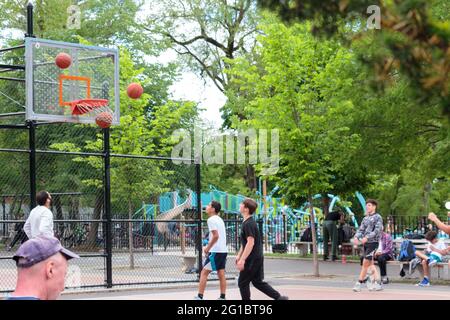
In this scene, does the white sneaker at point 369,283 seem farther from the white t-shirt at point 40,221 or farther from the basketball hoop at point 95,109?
the white t-shirt at point 40,221

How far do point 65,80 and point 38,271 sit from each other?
13.6 metres

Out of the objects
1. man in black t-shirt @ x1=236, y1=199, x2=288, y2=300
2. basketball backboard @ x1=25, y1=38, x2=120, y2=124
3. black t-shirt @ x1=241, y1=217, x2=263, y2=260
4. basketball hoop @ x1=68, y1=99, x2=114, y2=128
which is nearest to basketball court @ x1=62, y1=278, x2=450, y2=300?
man in black t-shirt @ x1=236, y1=199, x2=288, y2=300

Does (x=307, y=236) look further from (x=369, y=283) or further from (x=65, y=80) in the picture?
(x=65, y=80)

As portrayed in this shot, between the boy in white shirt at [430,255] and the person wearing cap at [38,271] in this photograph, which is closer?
the person wearing cap at [38,271]

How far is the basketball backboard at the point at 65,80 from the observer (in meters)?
16.9

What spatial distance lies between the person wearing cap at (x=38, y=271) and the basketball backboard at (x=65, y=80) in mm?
12482

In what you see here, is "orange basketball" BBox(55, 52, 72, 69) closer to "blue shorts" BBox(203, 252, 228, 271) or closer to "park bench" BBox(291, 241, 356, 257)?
"blue shorts" BBox(203, 252, 228, 271)

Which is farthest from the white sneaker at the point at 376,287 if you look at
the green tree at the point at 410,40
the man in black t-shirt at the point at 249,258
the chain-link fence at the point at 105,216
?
the green tree at the point at 410,40

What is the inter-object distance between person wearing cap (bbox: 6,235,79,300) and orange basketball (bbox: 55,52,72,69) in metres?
12.6

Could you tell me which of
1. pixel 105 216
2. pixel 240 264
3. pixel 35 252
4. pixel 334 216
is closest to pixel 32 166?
pixel 105 216

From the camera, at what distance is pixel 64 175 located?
29.0 meters

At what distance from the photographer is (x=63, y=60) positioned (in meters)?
16.8

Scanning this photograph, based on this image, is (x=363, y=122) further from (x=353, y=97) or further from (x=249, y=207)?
(x=249, y=207)

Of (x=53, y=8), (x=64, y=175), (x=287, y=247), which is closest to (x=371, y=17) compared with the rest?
(x=64, y=175)
